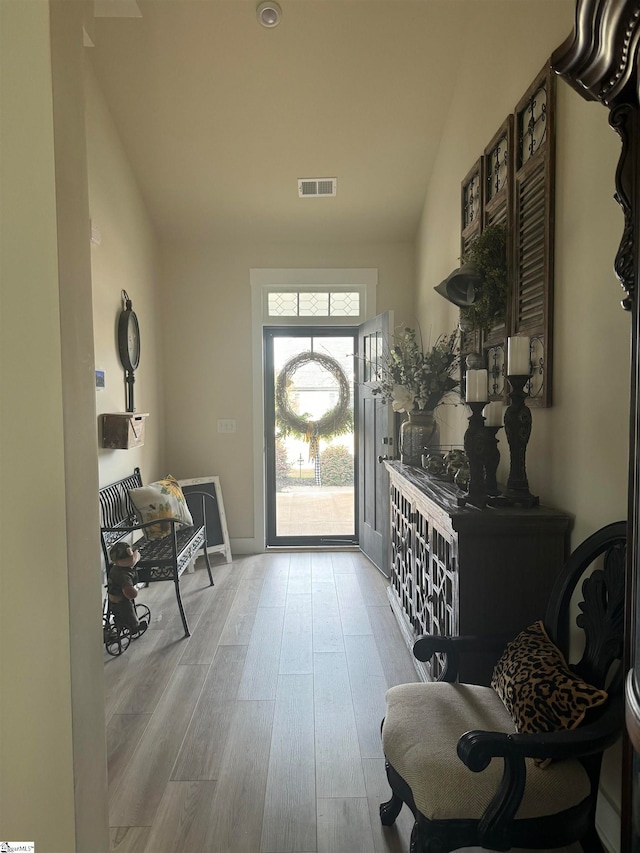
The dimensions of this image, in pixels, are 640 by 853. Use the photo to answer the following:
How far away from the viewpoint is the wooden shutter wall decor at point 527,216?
2080 mm

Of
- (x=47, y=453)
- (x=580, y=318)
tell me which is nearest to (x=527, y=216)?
(x=580, y=318)

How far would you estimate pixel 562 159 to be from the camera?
2.00m

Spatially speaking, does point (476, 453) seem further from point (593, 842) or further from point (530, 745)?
point (593, 842)

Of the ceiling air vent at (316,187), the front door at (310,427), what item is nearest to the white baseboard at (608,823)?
the front door at (310,427)

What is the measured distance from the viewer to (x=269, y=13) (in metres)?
3.09

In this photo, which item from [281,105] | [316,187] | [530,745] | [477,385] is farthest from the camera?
[316,187]

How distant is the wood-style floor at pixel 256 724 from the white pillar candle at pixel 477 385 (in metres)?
1.47

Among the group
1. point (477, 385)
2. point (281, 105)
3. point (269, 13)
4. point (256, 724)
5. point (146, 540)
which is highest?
point (269, 13)

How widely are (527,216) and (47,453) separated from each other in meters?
2.12

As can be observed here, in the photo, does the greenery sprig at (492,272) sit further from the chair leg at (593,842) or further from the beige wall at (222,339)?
the beige wall at (222,339)

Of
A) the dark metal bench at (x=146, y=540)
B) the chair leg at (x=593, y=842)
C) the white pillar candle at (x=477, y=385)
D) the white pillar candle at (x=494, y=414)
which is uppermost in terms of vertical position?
the white pillar candle at (x=477, y=385)

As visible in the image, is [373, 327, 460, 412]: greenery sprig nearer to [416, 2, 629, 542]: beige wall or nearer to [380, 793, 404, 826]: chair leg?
[416, 2, 629, 542]: beige wall

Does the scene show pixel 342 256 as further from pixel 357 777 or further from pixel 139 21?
pixel 357 777

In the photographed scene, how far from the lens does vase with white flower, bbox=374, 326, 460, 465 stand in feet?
10.5
